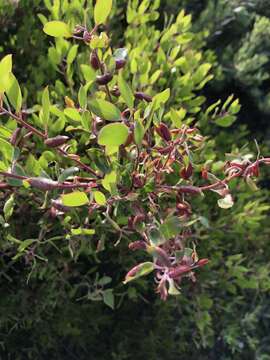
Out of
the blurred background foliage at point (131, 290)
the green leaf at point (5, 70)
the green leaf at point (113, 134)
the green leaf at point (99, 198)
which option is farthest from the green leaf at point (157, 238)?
the blurred background foliage at point (131, 290)

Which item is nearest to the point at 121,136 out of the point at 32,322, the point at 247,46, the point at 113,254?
the point at 113,254

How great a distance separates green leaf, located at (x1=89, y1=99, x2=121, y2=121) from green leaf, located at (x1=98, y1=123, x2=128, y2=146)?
0.08m

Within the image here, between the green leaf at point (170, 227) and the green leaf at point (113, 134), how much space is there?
0.73ft

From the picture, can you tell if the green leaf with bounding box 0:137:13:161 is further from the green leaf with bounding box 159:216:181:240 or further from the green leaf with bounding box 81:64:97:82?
the green leaf with bounding box 159:216:181:240

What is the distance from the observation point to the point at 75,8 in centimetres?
227

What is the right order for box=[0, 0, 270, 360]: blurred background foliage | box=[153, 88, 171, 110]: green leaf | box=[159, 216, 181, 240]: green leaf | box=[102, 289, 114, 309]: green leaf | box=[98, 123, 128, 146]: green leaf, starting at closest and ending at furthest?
box=[98, 123, 128, 146]: green leaf
box=[159, 216, 181, 240]: green leaf
box=[153, 88, 171, 110]: green leaf
box=[102, 289, 114, 309]: green leaf
box=[0, 0, 270, 360]: blurred background foliage

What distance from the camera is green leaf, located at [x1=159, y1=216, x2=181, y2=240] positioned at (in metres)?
1.48

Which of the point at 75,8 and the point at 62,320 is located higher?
the point at 75,8

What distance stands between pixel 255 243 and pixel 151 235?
1.79m

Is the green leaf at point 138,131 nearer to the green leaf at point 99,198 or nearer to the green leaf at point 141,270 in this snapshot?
the green leaf at point 99,198

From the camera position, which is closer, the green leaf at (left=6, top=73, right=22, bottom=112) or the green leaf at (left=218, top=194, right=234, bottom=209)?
the green leaf at (left=6, top=73, right=22, bottom=112)

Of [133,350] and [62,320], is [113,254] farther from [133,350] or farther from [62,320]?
[133,350]

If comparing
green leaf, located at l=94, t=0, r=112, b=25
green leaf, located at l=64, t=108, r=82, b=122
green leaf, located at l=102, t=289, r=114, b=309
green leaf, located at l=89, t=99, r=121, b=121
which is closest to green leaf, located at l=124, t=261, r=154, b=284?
green leaf, located at l=89, t=99, r=121, b=121

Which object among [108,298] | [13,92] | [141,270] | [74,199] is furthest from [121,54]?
[108,298]
